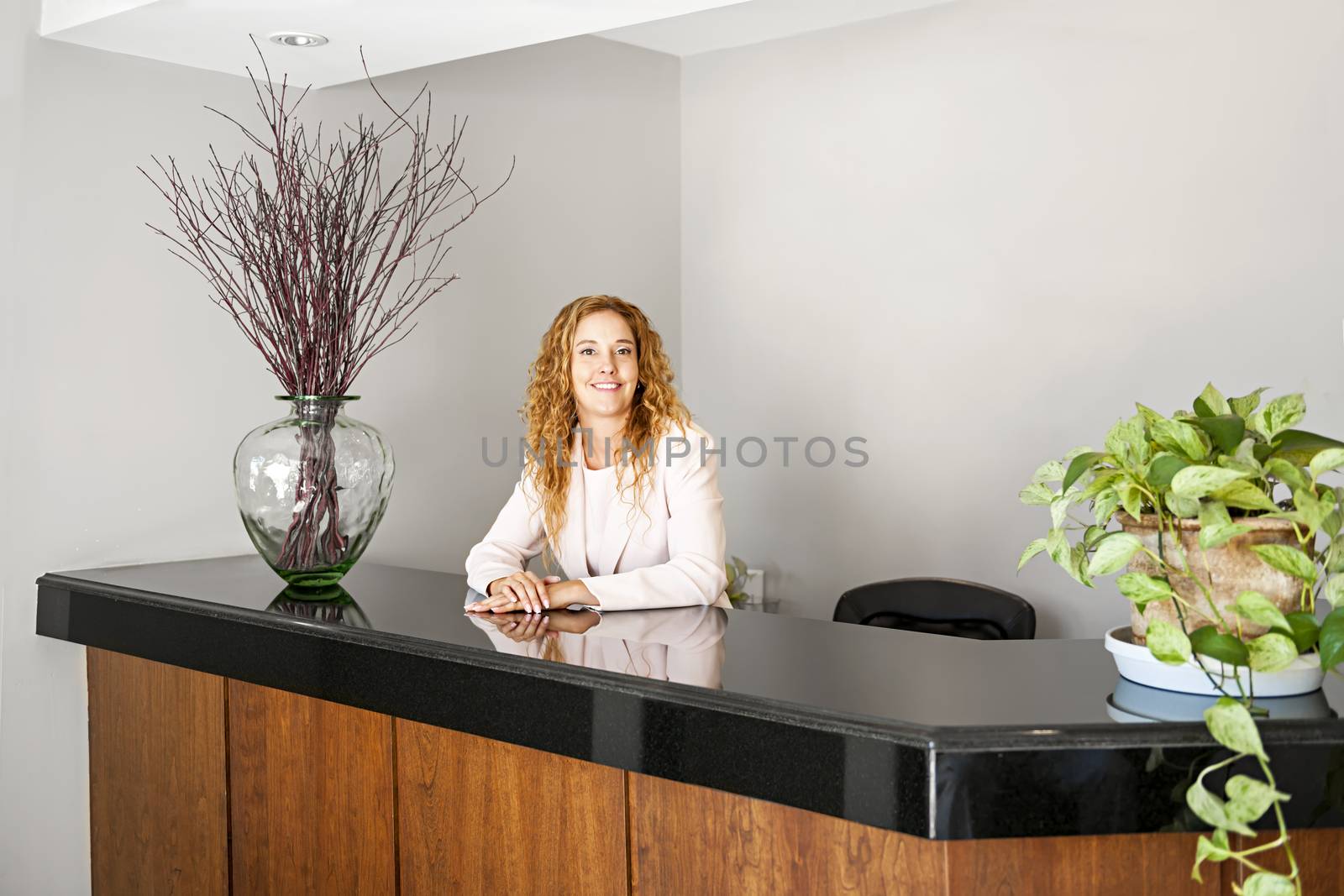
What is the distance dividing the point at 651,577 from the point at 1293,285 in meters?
1.74

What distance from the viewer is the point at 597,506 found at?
2604 millimetres

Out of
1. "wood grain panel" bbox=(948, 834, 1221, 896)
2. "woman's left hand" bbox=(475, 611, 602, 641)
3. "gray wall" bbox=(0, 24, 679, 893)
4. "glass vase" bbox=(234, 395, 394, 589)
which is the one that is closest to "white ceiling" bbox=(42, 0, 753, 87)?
"gray wall" bbox=(0, 24, 679, 893)

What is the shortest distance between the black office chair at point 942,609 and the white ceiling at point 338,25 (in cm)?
153

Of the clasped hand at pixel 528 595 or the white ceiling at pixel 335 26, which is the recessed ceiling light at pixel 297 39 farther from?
the clasped hand at pixel 528 595

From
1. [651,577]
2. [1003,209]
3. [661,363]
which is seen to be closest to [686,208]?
[1003,209]

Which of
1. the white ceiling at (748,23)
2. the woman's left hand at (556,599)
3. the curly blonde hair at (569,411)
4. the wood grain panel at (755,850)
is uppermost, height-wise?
the white ceiling at (748,23)

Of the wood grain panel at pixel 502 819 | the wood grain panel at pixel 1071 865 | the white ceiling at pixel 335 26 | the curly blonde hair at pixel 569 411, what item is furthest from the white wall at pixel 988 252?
the wood grain panel at pixel 502 819

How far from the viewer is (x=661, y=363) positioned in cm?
272

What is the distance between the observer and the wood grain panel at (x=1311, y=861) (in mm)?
1357

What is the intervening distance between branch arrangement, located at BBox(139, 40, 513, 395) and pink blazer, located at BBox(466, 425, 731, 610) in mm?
476

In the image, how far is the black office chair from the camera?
287 centimetres

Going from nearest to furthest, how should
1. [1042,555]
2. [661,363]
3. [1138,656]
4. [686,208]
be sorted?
[1138,656]
[661,363]
[1042,555]
[686,208]

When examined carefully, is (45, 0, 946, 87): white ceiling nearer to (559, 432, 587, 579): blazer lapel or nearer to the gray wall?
the gray wall

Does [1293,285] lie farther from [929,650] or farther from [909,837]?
[909,837]
